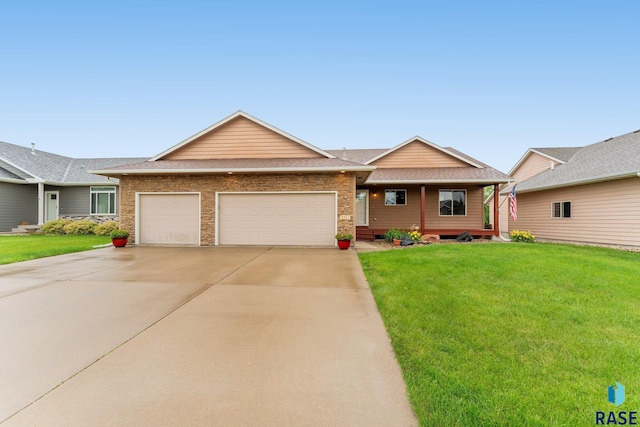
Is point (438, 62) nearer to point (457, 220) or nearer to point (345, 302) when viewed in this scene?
point (457, 220)

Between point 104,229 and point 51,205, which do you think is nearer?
point 104,229

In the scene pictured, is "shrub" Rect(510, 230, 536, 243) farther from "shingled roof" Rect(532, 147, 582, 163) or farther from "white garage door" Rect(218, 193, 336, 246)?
"white garage door" Rect(218, 193, 336, 246)

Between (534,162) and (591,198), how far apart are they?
26.3ft

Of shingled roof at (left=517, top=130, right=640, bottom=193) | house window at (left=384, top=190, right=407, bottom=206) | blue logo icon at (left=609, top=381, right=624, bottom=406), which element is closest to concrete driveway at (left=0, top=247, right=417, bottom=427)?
blue logo icon at (left=609, top=381, right=624, bottom=406)

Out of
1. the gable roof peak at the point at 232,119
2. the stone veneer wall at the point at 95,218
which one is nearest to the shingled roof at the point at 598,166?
the gable roof peak at the point at 232,119

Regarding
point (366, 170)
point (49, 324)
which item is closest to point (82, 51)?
point (366, 170)

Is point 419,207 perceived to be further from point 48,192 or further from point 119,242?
point 48,192

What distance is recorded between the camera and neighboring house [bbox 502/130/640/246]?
35.8 feet

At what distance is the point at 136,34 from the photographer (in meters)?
14.8

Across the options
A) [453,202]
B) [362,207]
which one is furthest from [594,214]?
[362,207]

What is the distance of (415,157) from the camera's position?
624 inches

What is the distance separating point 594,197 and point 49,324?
60.6 feet

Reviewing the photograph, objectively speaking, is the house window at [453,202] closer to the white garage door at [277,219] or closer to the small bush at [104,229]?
the white garage door at [277,219]

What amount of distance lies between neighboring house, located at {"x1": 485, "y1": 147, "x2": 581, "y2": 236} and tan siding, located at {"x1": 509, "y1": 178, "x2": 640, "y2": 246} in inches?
91.0
